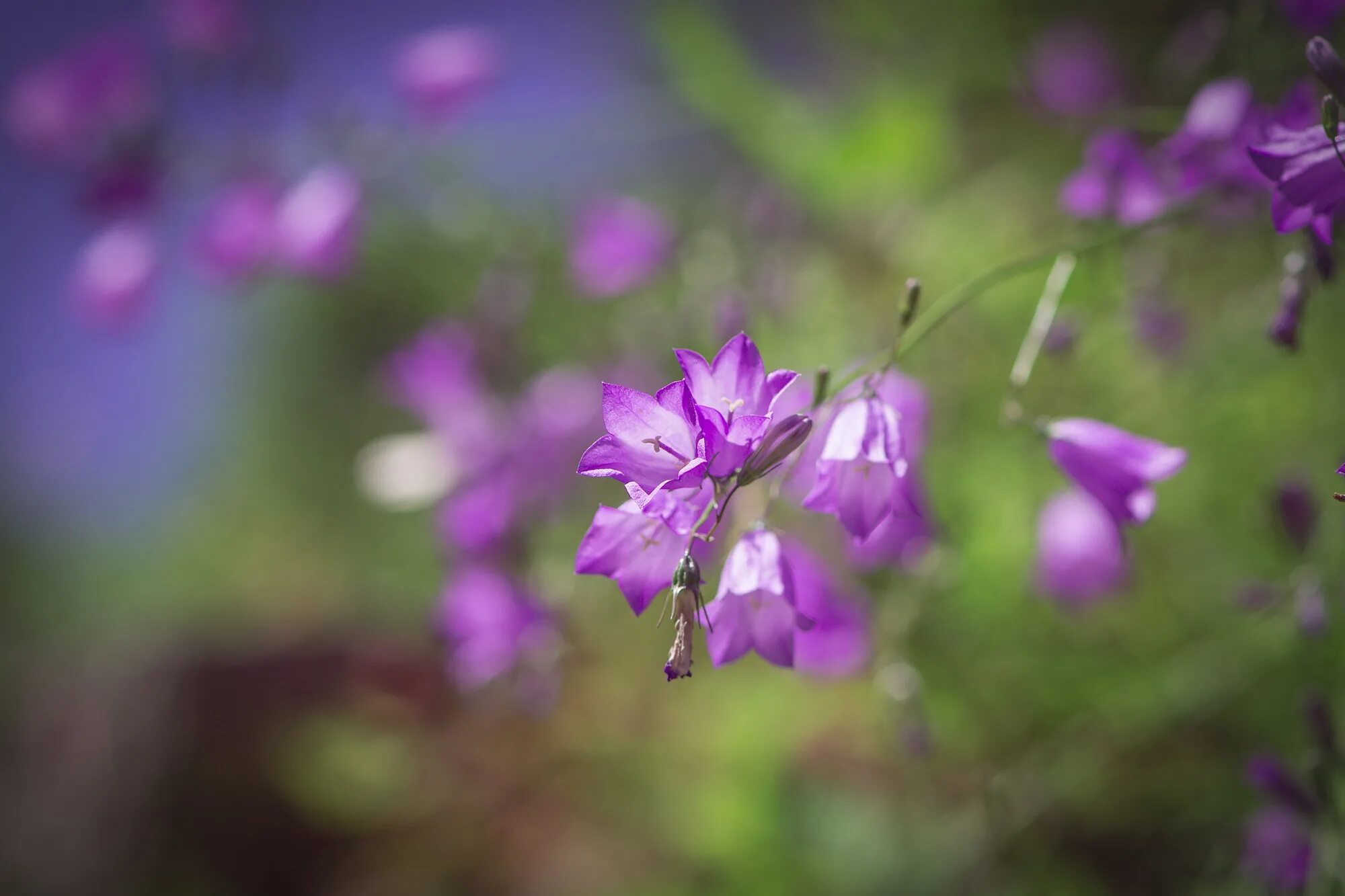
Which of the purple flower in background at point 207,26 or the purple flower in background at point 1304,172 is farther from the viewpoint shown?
the purple flower in background at point 207,26

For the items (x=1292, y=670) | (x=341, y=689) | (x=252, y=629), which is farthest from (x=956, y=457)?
(x=252, y=629)

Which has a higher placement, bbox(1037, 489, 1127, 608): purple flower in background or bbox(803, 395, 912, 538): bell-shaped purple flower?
bbox(803, 395, 912, 538): bell-shaped purple flower

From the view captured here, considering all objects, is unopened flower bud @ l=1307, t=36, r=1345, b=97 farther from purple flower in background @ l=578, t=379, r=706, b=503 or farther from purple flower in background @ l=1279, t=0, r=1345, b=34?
purple flower in background @ l=578, t=379, r=706, b=503

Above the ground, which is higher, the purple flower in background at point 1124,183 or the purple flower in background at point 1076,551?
the purple flower in background at point 1124,183

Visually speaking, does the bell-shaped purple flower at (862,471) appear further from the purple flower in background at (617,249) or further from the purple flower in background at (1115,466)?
the purple flower in background at (617,249)

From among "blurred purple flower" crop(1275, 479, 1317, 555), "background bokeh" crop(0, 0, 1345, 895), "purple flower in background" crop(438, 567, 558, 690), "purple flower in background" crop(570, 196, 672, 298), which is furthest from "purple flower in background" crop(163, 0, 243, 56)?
"blurred purple flower" crop(1275, 479, 1317, 555)

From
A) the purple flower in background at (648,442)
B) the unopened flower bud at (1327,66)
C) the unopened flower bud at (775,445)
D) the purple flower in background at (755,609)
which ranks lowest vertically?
the purple flower in background at (755,609)

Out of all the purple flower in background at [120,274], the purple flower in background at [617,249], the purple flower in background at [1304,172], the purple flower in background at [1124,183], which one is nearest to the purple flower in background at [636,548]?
the purple flower in background at [1304,172]
